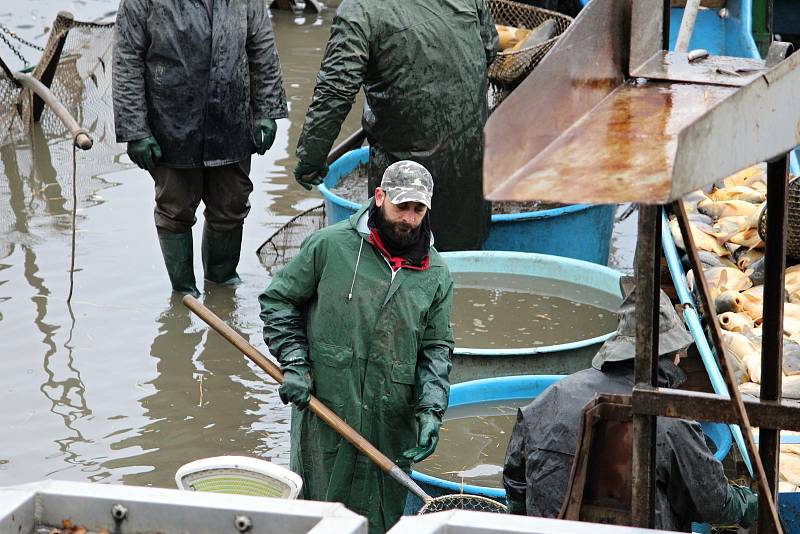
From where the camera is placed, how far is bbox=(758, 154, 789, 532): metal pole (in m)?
3.03

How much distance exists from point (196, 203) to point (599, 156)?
5461mm

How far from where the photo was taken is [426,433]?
468 centimetres

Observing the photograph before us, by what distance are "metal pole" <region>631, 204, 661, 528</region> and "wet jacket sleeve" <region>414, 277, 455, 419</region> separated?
164cm

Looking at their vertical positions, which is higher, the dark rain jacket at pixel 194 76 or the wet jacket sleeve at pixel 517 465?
the dark rain jacket at pixel 194 76

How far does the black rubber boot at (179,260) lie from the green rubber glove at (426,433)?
134 inches

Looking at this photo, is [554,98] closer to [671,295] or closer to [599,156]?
[599,156]

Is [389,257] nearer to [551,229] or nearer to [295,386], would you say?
[295,386]

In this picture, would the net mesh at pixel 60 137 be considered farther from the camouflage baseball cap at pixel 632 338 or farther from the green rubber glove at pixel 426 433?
the camouflage baseball cap at pixel 632 338


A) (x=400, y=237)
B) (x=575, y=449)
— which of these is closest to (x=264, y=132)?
(x=400, y=237)

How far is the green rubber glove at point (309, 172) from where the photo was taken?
24.0 ft

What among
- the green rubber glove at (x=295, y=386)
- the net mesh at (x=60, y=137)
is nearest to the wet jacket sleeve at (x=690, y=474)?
the green rubber glove at (x=295, y=386)

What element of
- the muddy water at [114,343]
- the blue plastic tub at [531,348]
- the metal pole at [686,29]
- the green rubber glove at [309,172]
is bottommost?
the muddy water at [114,343]

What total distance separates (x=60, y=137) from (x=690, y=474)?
8.46m

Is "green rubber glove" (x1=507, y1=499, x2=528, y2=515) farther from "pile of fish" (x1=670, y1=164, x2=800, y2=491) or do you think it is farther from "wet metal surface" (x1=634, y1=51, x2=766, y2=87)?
"wet metal surface" (x1=634, y1=51, x2=766, y2=87)
